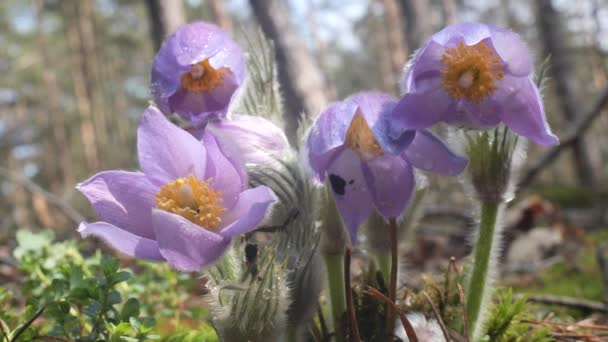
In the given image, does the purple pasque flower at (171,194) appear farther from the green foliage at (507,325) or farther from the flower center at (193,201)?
the green foliage at (507,325)

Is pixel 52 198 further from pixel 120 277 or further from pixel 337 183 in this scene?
pixel 337 183

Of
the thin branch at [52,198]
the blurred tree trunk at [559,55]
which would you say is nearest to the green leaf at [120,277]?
the thin branch at [52,198]

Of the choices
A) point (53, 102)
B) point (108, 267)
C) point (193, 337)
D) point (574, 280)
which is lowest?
point (53, 102)

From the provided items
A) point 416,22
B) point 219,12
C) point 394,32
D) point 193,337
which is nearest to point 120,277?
point 193,337

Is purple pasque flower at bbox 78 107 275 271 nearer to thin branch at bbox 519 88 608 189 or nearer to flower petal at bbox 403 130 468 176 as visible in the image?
flower petal at bbox 403 130 468 176

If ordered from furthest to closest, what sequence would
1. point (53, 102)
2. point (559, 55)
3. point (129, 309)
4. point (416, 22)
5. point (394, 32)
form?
1. point (53, 102)
2. point (394, 32)
3. point (559, 55)
4. point (416, 22)
5. point (129, 309)

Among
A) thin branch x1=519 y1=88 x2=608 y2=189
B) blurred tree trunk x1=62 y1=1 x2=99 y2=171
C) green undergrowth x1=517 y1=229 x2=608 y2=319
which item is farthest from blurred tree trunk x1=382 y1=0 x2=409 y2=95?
blurred tree trunk x1=62 y1=1 x2=99 y2=171
